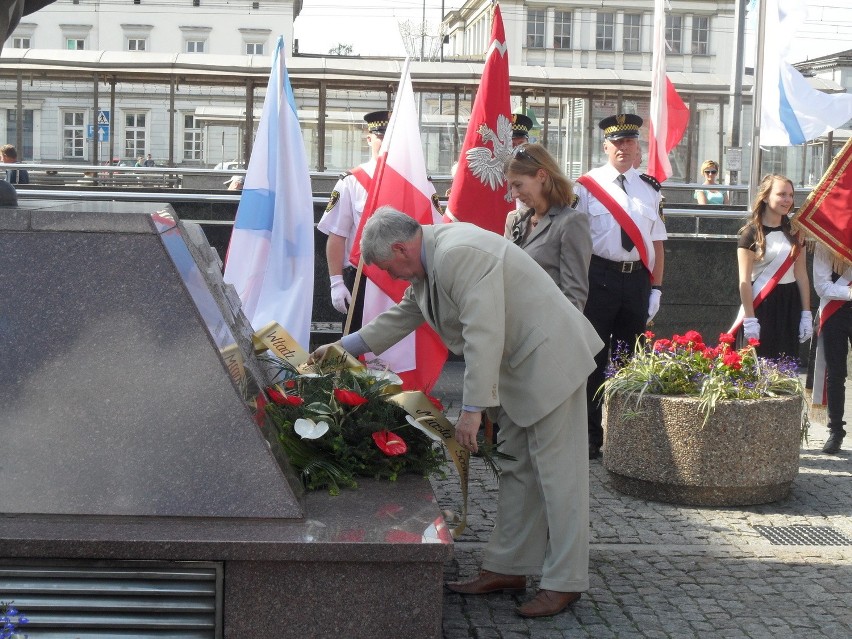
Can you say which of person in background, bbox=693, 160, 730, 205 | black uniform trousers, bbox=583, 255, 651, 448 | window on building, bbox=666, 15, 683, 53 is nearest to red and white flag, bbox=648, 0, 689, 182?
person in background, bbox=693, 160, 730, 205

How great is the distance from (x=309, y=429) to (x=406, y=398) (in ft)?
1.60

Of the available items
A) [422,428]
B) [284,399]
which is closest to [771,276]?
[422,428]

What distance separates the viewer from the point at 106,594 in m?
3.20

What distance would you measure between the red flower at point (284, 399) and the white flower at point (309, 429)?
0.16 m

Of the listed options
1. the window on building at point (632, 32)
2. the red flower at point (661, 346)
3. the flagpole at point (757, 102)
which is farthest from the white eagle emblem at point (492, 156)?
the window on building at point (632, 32)

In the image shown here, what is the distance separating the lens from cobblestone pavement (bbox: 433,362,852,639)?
13.4ft

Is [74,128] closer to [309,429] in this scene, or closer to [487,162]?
[487,162]

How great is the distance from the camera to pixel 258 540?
125 inches

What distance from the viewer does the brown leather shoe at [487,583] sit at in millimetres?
4320

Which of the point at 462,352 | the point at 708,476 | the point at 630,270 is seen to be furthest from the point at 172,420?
the point at 630,270

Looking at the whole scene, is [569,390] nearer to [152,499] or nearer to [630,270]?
[152,499]

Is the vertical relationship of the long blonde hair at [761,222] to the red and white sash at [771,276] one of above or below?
above

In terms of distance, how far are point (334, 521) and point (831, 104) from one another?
705 cm

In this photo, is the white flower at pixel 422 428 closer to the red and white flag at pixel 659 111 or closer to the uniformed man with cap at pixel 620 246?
the uniformed man with cap at pixel 620 246
